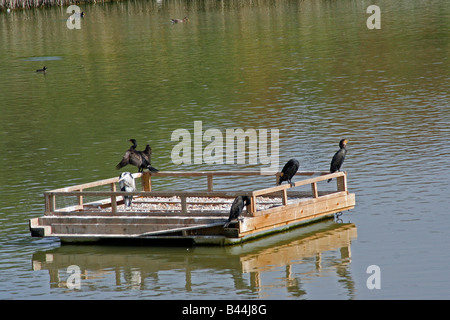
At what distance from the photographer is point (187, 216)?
17562 mm

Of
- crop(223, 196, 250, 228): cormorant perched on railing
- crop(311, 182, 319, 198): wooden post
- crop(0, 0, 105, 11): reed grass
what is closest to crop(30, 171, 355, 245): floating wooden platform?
crop(311, 182, 319, 198): wooden post

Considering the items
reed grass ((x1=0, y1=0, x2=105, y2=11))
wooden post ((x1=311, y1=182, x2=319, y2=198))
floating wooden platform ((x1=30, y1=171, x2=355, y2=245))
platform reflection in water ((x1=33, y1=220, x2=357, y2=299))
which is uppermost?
reed grass ((x1=0, y1=0, x2=105, y2=11))

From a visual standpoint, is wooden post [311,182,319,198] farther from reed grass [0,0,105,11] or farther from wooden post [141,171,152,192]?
reed grass [0,0,105,11]

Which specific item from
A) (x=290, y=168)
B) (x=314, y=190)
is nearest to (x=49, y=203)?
(x=290, y=168)

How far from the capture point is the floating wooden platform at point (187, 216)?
17.5 m

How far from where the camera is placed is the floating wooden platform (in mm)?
17453

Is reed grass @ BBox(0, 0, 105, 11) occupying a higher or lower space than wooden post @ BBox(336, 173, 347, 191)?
higher

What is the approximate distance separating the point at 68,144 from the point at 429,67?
18.0 m

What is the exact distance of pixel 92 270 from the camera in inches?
675

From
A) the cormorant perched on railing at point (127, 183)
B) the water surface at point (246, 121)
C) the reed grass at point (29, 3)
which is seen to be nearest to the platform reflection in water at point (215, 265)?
the water surface at point (246, 121)

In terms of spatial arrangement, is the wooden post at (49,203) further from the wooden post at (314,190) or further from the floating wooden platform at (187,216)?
the wooden post at (314,190)

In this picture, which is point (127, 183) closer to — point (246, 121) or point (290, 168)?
point (290, 168)
